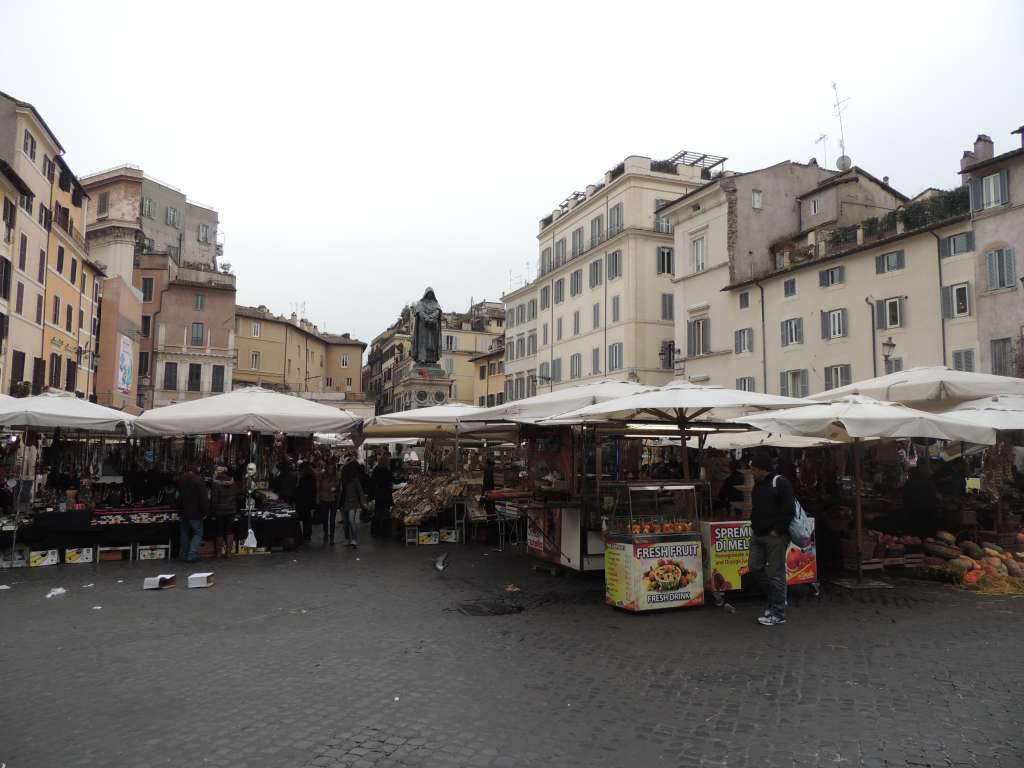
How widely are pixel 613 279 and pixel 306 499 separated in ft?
101

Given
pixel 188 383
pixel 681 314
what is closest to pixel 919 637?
pixel 681 314

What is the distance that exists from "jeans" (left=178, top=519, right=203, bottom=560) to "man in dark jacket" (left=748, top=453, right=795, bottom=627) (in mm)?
8589

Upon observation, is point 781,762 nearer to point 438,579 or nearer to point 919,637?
point 919,637

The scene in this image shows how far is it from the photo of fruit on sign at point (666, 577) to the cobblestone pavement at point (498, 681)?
0.32m

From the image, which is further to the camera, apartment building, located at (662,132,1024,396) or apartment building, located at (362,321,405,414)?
apartment building, located at (362,321,405,414)

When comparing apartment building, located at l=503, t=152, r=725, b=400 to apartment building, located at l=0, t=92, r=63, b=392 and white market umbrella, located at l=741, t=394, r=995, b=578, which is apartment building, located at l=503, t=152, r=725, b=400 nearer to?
apartment building, located at l=0, t=92, r=63, b=392

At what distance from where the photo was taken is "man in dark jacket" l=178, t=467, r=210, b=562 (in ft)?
38.8

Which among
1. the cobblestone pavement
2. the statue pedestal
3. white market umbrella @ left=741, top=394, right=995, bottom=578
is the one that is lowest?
the cobblestone pavement

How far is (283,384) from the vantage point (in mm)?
63062

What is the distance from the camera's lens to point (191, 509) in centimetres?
1184

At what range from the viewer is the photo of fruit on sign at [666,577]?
807 centimetres

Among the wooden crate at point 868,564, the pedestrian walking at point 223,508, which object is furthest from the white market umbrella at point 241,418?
the wooden crate at point 868,564

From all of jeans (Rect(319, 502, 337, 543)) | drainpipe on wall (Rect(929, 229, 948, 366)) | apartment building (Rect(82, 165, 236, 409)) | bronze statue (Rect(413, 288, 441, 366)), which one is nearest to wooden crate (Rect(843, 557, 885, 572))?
jeans (Rect(319, 502, 337, 543))

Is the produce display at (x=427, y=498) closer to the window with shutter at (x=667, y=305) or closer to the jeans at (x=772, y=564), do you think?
the jeans at (x=772, y=564)
